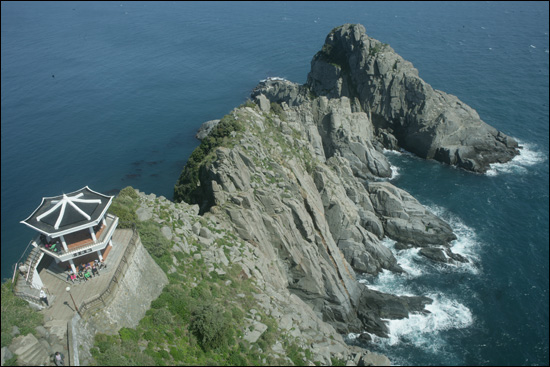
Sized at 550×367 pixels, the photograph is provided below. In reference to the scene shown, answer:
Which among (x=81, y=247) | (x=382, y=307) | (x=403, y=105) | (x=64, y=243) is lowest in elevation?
(x=382, y=307)

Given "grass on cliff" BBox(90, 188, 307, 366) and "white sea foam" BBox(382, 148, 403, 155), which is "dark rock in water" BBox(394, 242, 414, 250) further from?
"white sea foam" BBox(382, 148, 403, 155)

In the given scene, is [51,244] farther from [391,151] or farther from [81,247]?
[391,151]

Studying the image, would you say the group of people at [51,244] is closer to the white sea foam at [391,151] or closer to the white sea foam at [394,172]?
the white sea foam at [394,172]

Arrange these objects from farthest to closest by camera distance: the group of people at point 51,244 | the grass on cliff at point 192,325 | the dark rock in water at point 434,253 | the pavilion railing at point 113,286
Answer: the dark rock in water at point 434,253, the group of people at point 51,244, the grass on cliff at point 192,325, the pavilion railing at point 113,286

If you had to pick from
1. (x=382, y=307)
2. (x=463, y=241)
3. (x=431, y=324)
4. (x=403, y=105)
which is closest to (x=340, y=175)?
(x=463, y=241)

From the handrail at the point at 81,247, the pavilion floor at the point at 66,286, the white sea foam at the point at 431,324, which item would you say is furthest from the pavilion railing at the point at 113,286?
the white sea foam at the point at 431,324

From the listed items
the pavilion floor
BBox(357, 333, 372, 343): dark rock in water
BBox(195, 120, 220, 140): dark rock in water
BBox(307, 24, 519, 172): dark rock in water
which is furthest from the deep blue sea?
BBox(307, 24, 519, 172): dark rock in water
